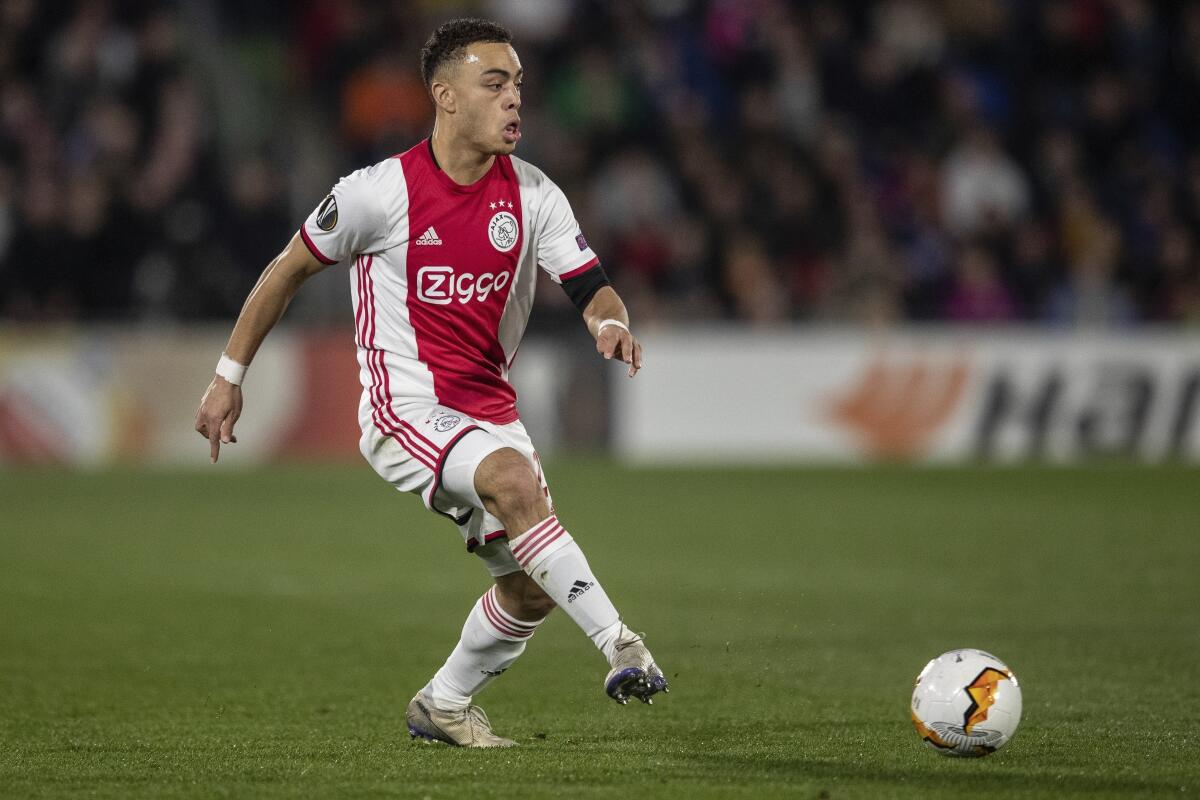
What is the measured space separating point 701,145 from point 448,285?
13891 mm

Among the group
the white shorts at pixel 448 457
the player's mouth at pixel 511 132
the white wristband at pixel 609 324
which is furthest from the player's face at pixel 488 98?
the white shorts at pixel 448 457

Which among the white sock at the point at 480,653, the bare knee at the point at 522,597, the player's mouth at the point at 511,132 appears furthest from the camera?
the white sock at the point at 480,653

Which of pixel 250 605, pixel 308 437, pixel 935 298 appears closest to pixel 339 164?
pixel 308 437

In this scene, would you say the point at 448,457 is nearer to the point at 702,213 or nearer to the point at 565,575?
the point at 565,575

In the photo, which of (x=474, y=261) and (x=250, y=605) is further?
(x=250, y=605)

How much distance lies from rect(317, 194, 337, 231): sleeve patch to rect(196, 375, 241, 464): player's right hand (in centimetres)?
57

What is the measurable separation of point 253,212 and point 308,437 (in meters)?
2.30

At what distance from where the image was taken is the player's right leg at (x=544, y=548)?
5.17 meters

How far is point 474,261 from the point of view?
223 inches

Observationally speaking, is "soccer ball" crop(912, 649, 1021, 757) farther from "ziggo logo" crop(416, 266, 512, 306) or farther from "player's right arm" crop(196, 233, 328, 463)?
"player's right arm" crop(196, 233, 328, 463)

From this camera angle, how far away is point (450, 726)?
5848 millimetres

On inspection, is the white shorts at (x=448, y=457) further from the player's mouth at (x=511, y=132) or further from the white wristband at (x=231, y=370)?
the player's mouth at (x=511, y=132)

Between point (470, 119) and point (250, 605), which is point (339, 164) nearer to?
point (250, 605)

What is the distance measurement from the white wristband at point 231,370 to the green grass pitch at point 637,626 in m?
1.17
